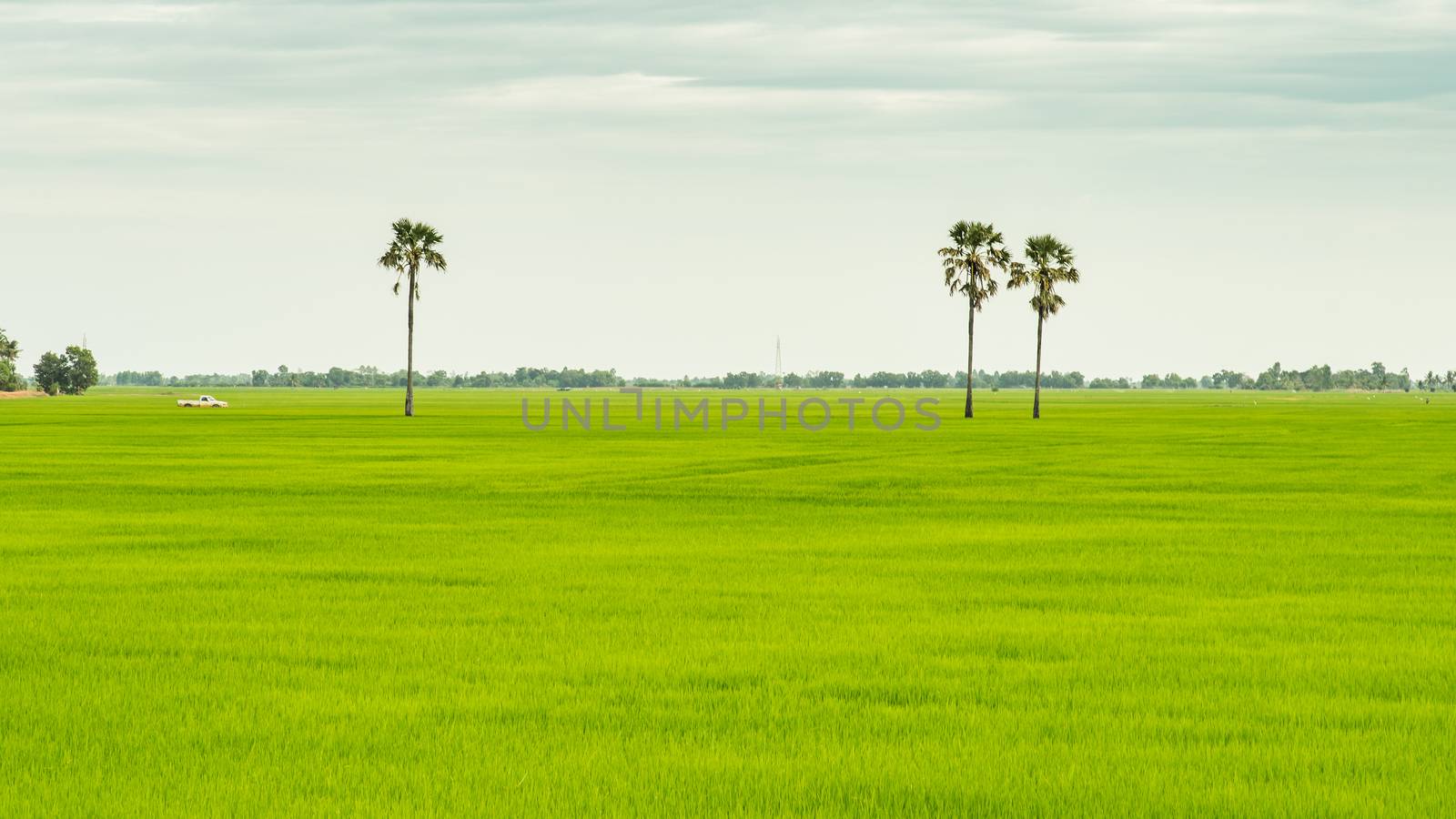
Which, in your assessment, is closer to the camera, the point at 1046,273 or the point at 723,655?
the point at 723,655

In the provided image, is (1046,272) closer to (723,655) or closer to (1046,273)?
(1046,273)

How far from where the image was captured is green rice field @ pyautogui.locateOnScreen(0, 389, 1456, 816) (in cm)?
974

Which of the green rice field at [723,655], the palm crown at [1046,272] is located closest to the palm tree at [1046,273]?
the palm crown at [1046,272]

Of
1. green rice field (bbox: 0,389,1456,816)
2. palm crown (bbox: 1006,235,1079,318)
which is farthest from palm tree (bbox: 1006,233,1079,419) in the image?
green rice field (bbox: 0,389,1456,816)

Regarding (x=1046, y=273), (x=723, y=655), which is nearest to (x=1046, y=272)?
(x=1046, y=273)

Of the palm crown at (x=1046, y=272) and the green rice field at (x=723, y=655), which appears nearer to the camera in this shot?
the green rice field at (x=723, y=655)

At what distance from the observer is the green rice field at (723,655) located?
974 centimetres

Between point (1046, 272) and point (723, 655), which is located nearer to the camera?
point (723, 655)

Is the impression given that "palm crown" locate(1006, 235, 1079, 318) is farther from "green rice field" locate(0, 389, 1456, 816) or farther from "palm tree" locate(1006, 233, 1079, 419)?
"green rice field" locate(0, 389, 1456, 816)

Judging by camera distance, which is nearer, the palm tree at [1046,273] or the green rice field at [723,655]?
the green rice field at [723,655]

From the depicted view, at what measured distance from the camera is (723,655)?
14.1 m

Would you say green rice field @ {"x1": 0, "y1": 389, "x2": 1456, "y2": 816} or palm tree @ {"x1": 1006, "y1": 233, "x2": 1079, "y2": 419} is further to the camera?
palm tree @ {"x1": 1006, "y1": 233, "x2": 1079, "y2": 419}

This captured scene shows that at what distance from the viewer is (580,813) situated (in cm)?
912

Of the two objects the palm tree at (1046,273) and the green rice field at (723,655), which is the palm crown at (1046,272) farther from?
the green rice field at (723,655)
